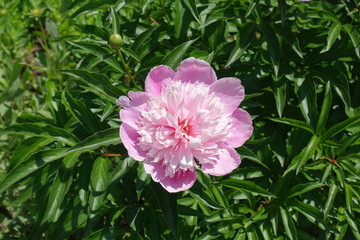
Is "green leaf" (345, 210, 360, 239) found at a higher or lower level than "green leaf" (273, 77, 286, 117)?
lower

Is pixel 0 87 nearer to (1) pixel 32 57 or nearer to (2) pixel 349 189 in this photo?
(1) pixel 32 57

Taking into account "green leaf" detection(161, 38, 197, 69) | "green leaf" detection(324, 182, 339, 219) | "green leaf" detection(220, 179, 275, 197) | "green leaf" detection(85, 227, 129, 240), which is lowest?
"green leaf" detection(85, 227, 129, 240)

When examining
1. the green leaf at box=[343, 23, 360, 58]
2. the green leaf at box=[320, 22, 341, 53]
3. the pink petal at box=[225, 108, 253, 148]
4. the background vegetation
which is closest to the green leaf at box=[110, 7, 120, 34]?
the background vegetation

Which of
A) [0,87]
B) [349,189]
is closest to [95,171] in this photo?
[349,189]

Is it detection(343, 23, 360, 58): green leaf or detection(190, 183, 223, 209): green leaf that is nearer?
detection(190, 183, 223, 209): green leaf

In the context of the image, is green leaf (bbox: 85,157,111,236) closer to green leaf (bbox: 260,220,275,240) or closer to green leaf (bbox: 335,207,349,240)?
green leaf (bbox: 260,220,275,240)

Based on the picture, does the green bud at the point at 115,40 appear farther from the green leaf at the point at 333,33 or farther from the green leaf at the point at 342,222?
the green leaf at the point at 342,222

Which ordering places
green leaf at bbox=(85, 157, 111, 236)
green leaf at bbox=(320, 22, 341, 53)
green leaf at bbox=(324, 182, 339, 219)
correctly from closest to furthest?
1. green leaf at bbox=(85, 157, 111, 236)
2. green leaf at bbox=(324, 182, 339, 219)
3. green leaf at bbox=(320, 22, 341, 53)
